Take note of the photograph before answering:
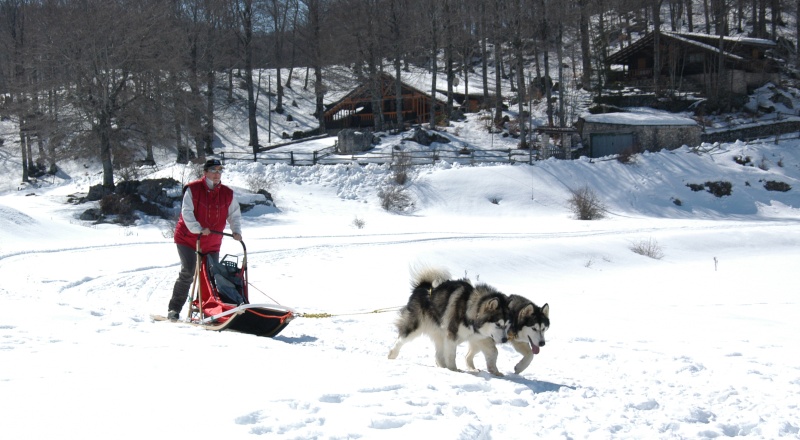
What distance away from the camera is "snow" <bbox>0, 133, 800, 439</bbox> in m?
4.45

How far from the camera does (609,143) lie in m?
39.8

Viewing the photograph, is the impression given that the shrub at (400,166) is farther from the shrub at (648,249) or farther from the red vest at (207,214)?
the red vest at (207,214)

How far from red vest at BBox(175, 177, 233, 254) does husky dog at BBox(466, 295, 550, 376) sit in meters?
3.42

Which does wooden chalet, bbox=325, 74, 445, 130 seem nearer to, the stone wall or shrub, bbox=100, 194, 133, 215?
the stone wall

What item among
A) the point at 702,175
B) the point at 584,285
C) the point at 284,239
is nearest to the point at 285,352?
the point at 584,285

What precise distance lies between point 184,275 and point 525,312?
4.27 m

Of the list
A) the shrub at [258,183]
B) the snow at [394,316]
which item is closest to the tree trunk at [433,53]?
the snow at [394,316]

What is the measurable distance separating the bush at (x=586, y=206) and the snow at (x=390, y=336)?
2.05 ft

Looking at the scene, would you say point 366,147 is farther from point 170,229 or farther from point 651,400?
point 651,400

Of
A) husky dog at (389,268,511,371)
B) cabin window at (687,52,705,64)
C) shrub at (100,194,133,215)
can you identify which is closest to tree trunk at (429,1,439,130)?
cabin window at (687,52,705,64)

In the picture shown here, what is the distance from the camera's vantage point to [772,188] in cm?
3356

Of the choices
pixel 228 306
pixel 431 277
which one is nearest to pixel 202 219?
pixel 228 306

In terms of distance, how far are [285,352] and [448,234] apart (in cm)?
1553

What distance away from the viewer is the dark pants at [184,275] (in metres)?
8.44
